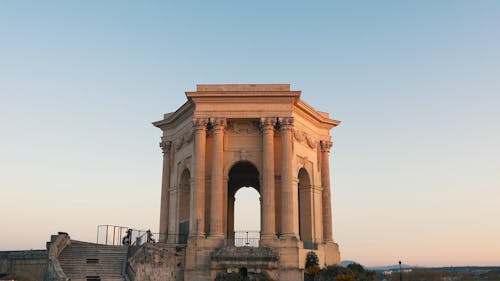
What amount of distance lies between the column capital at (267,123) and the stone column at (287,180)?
0.65m

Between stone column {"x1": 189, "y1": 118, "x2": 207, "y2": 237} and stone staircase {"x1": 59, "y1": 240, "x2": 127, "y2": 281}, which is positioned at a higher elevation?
stone column {"x1": 189, "y1": 118, "x2": 207, "y2": 237}

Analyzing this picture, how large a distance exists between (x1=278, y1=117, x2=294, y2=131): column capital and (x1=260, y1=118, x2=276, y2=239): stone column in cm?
56

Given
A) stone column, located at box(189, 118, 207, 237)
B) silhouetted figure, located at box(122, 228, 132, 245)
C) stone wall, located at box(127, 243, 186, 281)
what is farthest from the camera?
silhouetted figure, located at box(122, 228, 132, 245)

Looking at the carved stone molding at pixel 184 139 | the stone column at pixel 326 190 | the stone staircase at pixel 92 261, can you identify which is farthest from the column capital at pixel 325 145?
the stone staircase at pixel 92 261

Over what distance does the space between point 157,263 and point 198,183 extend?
21.3 feet

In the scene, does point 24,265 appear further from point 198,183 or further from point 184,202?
point 184,202

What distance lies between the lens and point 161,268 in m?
31.4

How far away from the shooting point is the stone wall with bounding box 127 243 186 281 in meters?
29.6

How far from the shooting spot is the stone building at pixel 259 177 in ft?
108

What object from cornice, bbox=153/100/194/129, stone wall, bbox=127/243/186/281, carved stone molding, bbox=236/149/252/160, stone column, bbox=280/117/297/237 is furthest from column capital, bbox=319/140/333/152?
stone wall, bbox=127/243/186/281

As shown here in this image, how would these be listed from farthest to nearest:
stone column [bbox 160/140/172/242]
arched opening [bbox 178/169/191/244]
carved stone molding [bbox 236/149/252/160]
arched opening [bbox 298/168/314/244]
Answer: stone column [bbox 160/140/172/242]
arched opening [bbox 298/168/314/244]
arched opening [bbox 178/169/191/244]
carved stone molding [bbox 236/149/252/160]

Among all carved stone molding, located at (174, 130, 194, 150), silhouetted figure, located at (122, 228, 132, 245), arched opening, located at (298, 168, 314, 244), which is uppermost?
carved stone molding, located at (174, 130, 194, 150)

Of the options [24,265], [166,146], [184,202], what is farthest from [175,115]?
[24,265]

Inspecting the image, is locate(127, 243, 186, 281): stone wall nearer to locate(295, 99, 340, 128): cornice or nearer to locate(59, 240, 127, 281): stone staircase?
locate(59, 240, 127, 281): stone staircase
